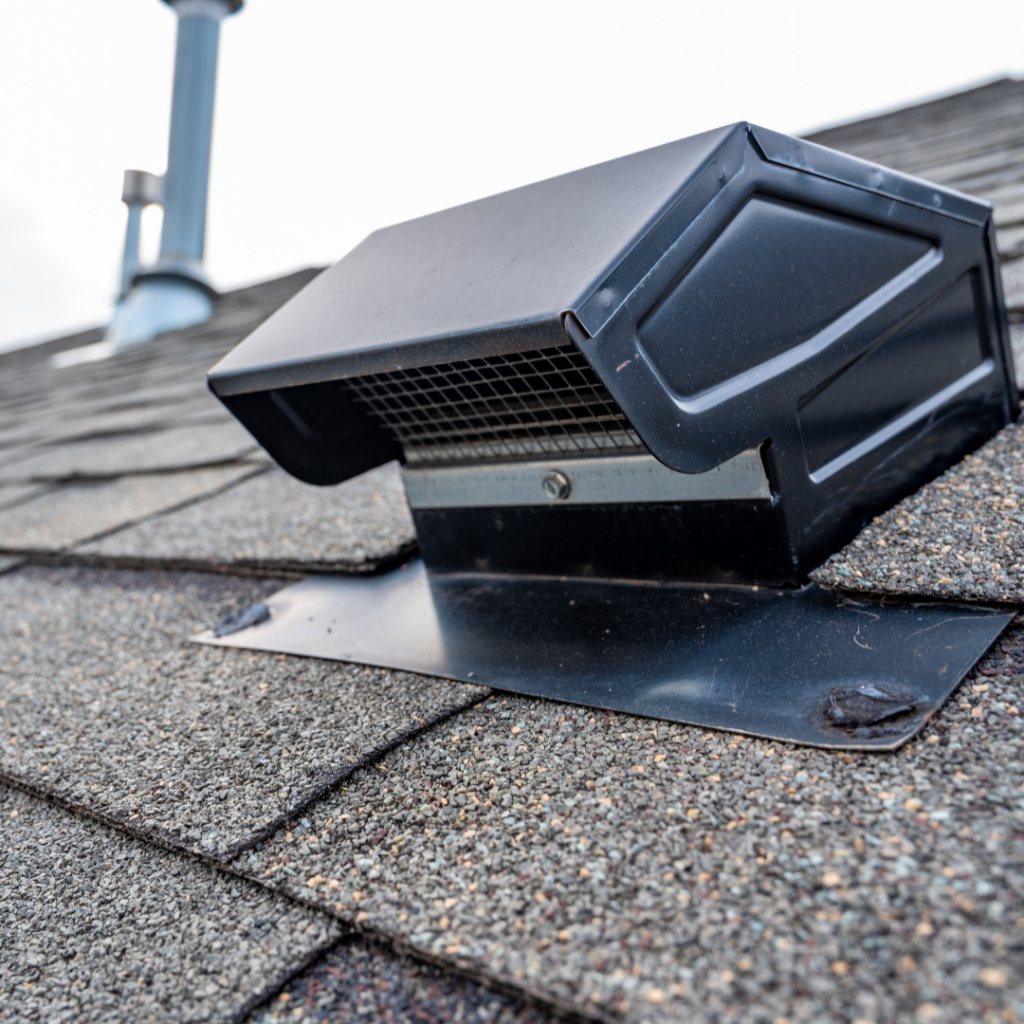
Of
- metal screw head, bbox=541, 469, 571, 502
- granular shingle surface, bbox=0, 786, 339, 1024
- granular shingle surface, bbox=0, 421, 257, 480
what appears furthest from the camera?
granular shingle surface, bbox=0, 421, 257, 480

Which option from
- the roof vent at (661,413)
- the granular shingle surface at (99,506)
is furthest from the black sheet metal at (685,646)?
the granular shingle surface at (99,506)

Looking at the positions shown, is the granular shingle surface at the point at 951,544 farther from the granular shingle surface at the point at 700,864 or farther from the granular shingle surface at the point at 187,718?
the granular shingle surface at the point at 187,718

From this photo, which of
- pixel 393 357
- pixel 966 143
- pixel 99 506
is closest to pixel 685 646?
pixel 393 357

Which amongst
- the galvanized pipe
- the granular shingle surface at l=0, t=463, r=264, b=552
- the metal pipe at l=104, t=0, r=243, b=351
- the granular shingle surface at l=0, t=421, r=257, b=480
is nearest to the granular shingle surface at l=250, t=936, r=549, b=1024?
the granular shingle surface at l=0, t=463, r=264, b=552

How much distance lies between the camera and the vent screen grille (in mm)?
898

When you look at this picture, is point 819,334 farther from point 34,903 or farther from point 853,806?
point 34,903

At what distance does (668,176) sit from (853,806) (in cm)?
54

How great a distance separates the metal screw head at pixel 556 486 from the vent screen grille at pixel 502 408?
0.09 feet

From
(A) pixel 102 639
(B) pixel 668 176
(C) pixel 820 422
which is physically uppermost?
(B) pixel 668 176

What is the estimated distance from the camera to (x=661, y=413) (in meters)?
0.74

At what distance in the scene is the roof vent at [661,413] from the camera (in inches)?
28.8

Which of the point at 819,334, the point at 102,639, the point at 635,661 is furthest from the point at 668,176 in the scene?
the point at 102,639

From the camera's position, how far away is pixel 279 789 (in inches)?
30.4

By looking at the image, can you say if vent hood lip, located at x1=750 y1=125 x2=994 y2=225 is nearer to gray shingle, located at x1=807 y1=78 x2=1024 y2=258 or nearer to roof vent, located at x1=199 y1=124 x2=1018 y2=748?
roof vent, located at x1=199 y1=124 x2=1018 y2=748
